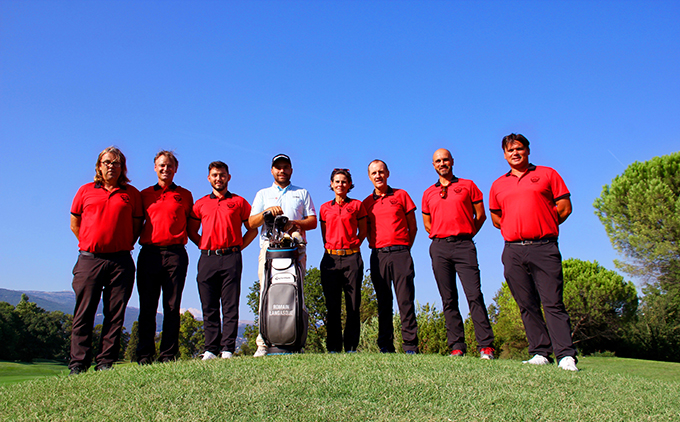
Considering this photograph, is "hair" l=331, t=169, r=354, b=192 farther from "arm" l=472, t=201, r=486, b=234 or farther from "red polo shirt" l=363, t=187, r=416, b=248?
"arm" l=472, t=201, r=486, b=234

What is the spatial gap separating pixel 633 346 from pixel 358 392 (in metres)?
36.4

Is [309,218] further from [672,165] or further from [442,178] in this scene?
[672,165]

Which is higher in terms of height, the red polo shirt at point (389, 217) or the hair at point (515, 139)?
the hair at point (515, 139)

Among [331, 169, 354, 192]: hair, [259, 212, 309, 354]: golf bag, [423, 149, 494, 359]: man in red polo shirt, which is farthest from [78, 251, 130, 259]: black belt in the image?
[423, 149, 494, 359]: man in red polo shirt

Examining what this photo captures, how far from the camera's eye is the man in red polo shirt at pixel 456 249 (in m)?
6.10

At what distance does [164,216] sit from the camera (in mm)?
6105

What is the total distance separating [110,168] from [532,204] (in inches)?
207

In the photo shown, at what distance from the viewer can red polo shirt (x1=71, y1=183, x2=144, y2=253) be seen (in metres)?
5.61

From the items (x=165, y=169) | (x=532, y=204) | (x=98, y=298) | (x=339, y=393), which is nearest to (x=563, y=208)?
(x=532, y=204)

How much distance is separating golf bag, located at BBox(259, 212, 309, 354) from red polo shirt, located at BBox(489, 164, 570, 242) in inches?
106

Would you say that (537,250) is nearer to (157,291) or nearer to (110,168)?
(157,291)

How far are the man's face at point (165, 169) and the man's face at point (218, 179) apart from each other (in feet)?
1.70

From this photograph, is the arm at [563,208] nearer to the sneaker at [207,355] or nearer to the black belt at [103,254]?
the sneaker at [207,355]

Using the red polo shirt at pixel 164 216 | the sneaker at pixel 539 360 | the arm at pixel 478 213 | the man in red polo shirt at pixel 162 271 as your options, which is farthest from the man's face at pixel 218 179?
the sneaker at pixel 539 360
